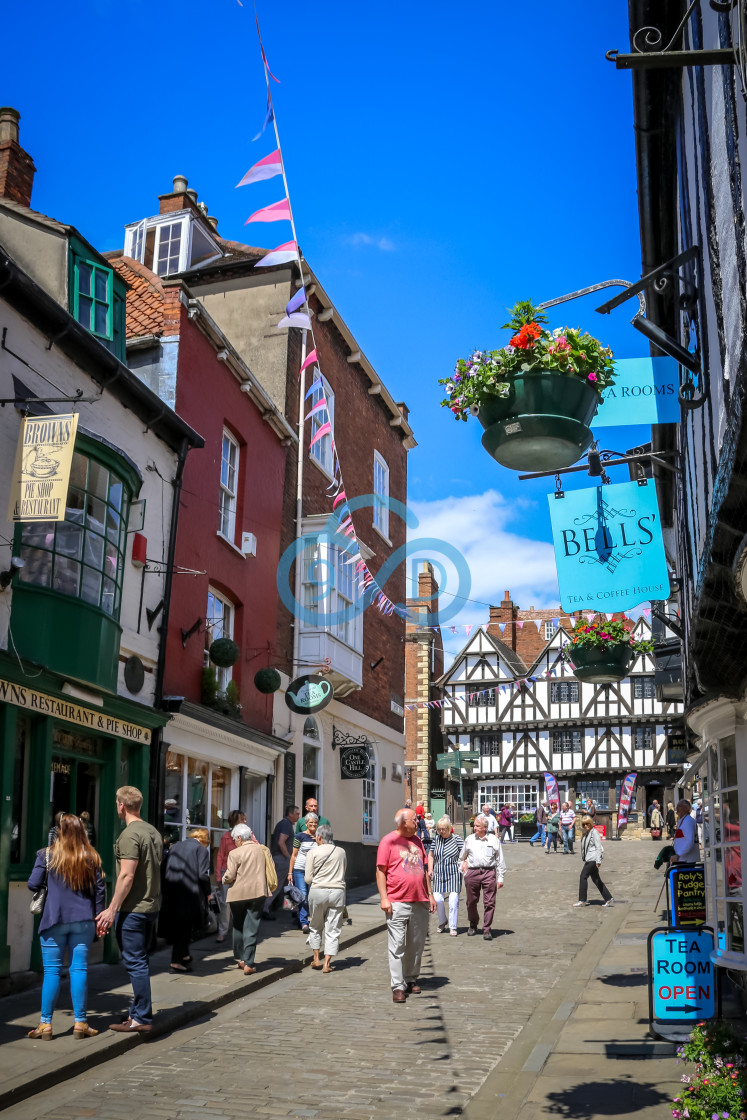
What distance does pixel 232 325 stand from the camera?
20.6 m

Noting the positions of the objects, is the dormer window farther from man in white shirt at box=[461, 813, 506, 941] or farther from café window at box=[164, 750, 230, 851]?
man in white shirt at box=[461, 813, 506, 941]

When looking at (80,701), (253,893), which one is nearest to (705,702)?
(253,893)

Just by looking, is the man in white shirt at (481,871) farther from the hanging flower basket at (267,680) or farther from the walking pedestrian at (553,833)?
the walking pedestrian at (553,833)

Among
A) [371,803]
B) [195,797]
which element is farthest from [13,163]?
[371,803]

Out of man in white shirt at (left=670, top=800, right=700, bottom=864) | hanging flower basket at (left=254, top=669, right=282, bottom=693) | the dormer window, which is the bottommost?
man in white shirt at (left=670, top=800, right=700, bottom=864)

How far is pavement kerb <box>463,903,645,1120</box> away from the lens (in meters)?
6.55

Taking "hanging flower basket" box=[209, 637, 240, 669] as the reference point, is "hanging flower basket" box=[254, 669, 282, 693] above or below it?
below

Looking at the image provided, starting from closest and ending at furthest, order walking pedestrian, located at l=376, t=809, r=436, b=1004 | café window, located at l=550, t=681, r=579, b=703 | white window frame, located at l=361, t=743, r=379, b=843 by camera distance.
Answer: walking pedestrian, located at l=376, t=809, r=436, b=1004 < white window frame, located at l=361, t=743, r=379, b=843 < café window, located at l=550, t=681, r=579, b=703

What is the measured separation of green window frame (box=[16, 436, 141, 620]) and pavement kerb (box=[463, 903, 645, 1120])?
6.15 metres

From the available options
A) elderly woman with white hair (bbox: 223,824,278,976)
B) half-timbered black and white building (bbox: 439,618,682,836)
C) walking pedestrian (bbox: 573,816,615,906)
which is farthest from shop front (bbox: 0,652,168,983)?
half-timbered black and white building (bbox: 439,618,682,836)

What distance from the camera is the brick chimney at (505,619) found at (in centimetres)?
5397

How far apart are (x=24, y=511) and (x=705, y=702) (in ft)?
20.1

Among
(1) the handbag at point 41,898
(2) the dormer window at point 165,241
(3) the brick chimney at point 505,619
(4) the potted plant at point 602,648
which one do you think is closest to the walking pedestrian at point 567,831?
(2) the dormer window at point 165,241

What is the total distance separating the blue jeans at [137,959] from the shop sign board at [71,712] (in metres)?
2.73
